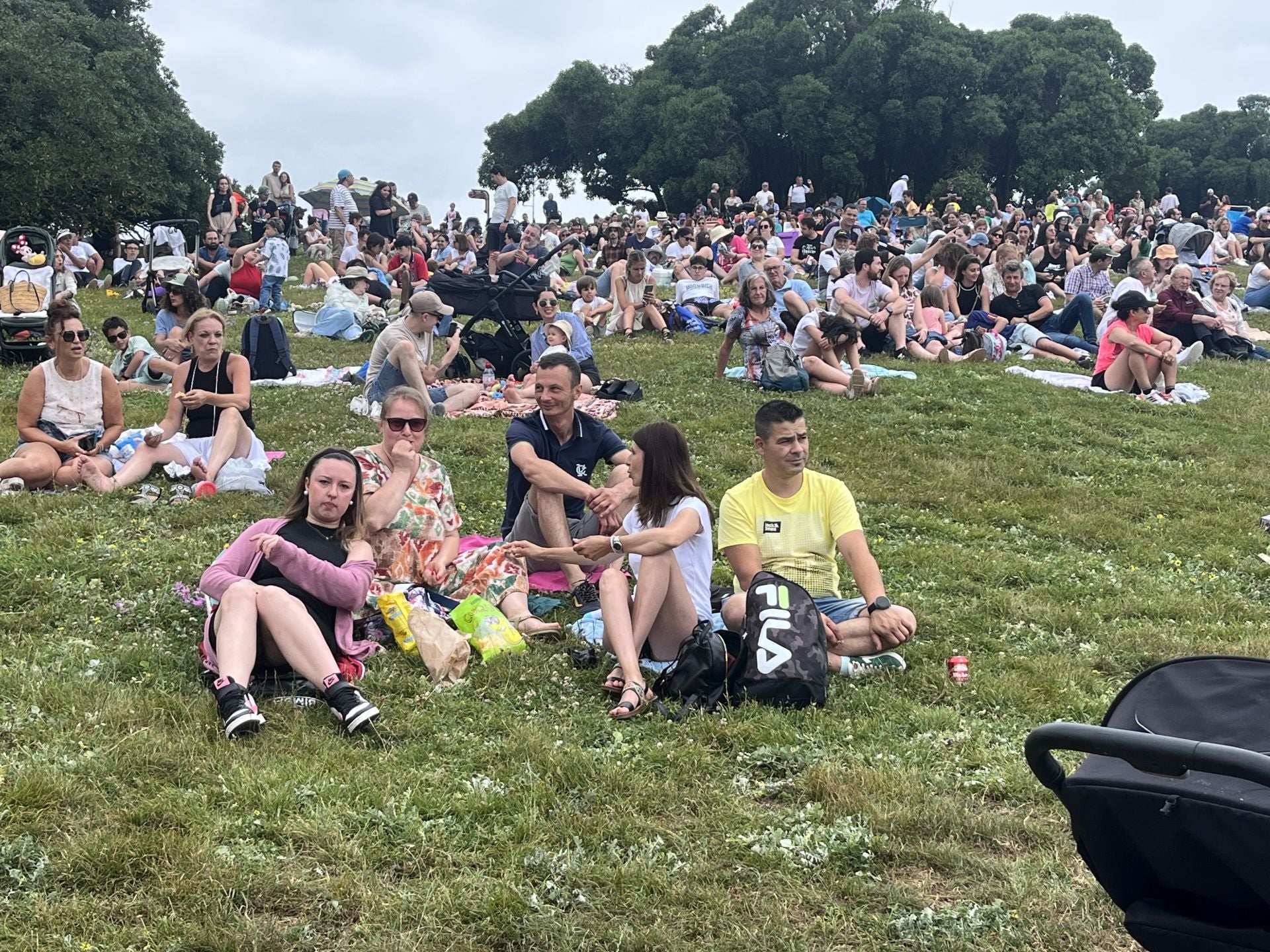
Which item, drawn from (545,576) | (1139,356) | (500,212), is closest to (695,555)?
(545,576)

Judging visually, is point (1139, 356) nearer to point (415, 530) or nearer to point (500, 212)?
point (415, 530)

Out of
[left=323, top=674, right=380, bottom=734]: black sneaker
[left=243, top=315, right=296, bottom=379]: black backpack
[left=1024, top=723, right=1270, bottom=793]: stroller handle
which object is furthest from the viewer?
[left=243, top=315, right=296, bottom=379]: black backpack

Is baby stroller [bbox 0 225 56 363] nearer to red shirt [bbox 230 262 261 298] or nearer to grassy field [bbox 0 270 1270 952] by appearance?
red shirt [bbox 230 262 261 298]

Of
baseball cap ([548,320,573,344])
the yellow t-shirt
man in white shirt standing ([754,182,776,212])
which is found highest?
man in white shirt standing ([754,182,776,212])

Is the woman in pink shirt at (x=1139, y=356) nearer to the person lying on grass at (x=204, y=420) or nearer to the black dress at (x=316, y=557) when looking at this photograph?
the person lying on grass at (x=204, y=420)

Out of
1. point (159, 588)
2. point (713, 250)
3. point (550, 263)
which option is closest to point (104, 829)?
point (159, 588)

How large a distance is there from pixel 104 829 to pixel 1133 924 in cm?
337

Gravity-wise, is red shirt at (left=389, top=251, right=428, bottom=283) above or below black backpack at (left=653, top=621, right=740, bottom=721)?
above

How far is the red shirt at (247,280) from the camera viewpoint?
20250 mm

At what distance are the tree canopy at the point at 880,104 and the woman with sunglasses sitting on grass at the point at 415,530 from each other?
44.2 meters

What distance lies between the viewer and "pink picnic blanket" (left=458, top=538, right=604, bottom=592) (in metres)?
7.45

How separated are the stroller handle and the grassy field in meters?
1.60

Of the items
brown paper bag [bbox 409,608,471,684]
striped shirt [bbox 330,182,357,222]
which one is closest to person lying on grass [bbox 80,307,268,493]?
brown paper bag [bbox 409,608,471,684]

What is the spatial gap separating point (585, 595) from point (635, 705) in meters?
1.81
